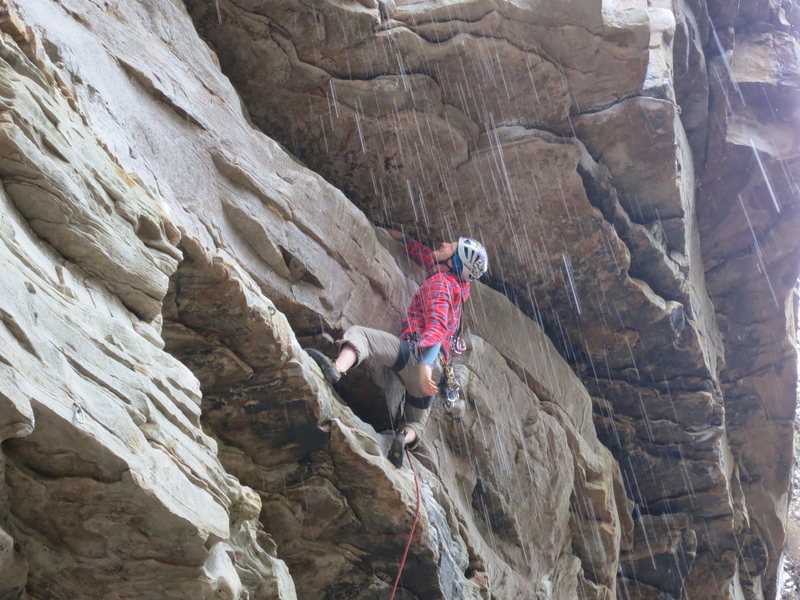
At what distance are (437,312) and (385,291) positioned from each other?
0.83 m

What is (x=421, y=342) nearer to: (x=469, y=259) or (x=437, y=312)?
(x=437, y=312)

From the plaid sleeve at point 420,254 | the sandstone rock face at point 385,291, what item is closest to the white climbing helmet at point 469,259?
the plaid sleeve at point 420,254

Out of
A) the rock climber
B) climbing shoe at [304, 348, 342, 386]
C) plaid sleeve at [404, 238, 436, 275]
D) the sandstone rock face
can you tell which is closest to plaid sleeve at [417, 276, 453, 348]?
the rock climber

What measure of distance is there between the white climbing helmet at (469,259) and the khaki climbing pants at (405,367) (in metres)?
1.27

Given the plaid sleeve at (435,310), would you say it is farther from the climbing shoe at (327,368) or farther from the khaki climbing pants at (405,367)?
the climbing shoe at (327,368)

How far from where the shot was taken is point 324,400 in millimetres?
6477

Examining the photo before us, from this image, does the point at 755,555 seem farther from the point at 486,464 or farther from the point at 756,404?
the point at 486,464

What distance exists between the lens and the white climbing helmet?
28.0ft

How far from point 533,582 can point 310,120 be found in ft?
19.6

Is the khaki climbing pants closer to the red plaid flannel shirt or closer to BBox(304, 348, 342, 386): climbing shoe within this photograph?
the red plaid flannel shirt

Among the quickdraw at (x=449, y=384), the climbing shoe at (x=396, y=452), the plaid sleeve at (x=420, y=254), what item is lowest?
the quickdraw at (x=449, y=384)

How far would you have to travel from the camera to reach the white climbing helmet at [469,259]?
8.52m

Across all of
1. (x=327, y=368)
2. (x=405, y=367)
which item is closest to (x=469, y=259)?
(x=405, y=367)

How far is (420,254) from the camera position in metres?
9.57
